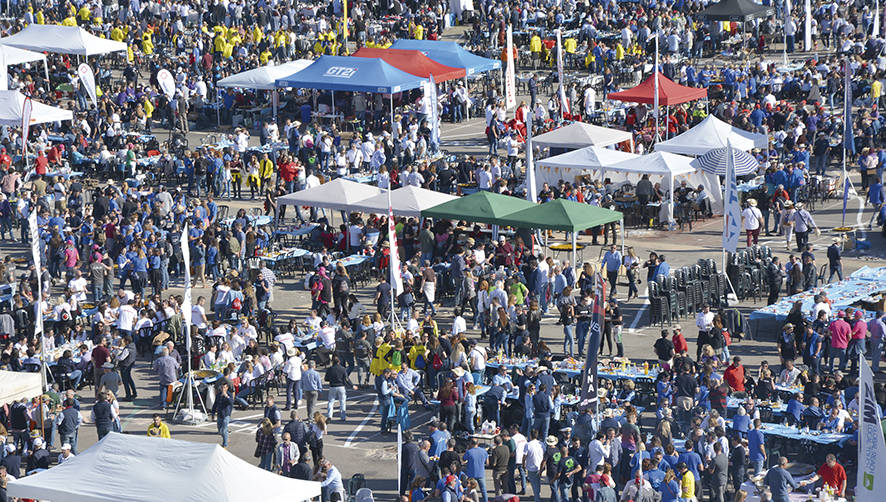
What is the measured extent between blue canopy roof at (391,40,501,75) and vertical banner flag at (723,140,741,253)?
18646mm

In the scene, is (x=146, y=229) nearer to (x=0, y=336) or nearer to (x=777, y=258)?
(x=0, y=336)

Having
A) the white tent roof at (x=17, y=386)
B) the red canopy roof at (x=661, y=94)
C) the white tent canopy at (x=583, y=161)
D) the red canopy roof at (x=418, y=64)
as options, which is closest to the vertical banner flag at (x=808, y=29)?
the red canopy roof at (x=661, y=94)

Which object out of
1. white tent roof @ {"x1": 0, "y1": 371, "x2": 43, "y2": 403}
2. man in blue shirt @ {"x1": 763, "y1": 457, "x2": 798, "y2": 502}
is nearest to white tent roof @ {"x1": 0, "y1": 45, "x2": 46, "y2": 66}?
white tent roof @ {"x1": 0, "y1": 371, "x2": 43, "y2": 403}

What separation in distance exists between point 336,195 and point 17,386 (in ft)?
40.3

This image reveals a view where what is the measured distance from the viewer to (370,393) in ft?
92.3

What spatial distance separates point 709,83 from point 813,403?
2694cm

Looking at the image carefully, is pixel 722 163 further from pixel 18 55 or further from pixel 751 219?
pixel 18 55

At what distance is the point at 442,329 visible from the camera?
31.4 metres

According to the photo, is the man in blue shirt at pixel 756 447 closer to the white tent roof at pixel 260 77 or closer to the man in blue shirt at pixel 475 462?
the man in blue shirt at pixel 475 462

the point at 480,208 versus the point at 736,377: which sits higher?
the point at 480,208

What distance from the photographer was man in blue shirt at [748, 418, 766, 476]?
22797 mm

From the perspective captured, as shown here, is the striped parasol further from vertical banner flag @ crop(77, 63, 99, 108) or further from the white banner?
vertical banner flag @ crop(77, 63, 99, 108)

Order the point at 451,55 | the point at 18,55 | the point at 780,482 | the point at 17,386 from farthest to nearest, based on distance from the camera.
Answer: the point at 18,55 → the point at 451,55 → the point at 17,386 → the point at 780,482

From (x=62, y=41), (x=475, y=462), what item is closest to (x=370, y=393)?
(x=475, y=462)
